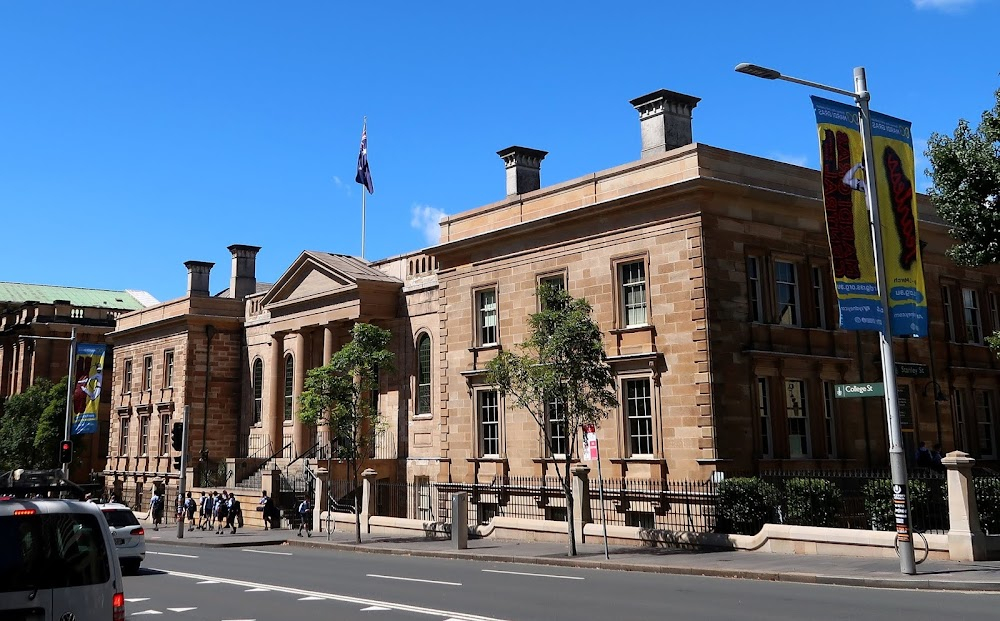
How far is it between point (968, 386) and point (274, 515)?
84.2 ft

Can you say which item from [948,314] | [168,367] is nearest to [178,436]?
[168,367]

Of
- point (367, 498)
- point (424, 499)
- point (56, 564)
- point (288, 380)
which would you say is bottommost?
point (424, 499)

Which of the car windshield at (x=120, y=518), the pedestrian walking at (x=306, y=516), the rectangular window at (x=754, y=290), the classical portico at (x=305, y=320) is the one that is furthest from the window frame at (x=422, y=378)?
the car windshield at (x=120, y=518)

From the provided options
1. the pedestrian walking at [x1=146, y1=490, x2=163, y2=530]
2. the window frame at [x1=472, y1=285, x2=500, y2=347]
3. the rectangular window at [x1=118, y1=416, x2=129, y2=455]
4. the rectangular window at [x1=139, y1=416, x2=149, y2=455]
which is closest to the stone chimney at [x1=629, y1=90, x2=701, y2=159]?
the window frame at [x1=472, y1=285, x2=500, y2=347]

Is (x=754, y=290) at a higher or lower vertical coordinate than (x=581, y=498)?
higher

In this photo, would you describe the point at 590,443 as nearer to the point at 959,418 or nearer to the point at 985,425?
the point at 959,418

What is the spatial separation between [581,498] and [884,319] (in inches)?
406

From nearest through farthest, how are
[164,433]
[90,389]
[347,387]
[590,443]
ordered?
1. [590,443]
2. [347,387]
3. [90,389]
4. [164,433]

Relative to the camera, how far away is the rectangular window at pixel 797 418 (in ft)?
86.3

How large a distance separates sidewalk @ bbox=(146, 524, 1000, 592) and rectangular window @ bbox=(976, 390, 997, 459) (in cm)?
1479

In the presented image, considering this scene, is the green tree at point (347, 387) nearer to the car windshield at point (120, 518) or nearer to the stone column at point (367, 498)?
the stone column at point (367, 498)

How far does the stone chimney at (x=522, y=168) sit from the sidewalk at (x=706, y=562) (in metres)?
12.3

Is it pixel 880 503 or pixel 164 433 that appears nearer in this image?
pixel 880 503

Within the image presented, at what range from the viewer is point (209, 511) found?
3784cm
